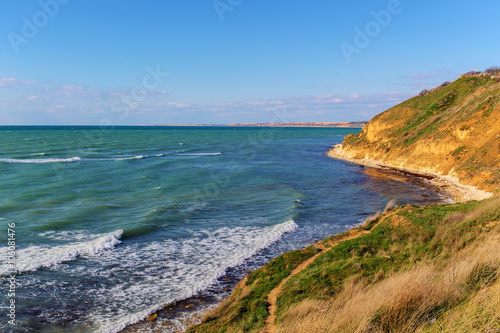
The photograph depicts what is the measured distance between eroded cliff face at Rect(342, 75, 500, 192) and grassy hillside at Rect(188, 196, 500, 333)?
16.7m

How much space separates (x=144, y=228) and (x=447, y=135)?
34847 millimetres

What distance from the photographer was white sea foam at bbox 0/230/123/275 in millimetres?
13852

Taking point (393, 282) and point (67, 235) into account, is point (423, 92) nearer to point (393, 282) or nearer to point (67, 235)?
point (393, 282)

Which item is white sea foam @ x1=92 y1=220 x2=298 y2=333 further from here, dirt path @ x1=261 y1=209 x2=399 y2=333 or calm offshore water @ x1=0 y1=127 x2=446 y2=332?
dirt path @ x1=261 y1=209 x2=399 y2=333

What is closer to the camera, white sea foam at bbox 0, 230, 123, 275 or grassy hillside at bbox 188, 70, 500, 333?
grassy hillside at bbox 188, 70, 500, 333

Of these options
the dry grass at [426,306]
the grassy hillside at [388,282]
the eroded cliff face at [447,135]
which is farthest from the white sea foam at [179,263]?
the eroded cliff face at [447,135]

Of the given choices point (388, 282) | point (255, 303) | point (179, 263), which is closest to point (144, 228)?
point (179, 263)

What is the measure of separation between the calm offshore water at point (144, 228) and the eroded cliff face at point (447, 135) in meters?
6.60

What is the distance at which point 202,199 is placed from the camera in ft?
86.1

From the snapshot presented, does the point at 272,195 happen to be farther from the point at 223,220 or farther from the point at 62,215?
the point at 62,215

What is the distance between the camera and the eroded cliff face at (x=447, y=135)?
30.3 meters

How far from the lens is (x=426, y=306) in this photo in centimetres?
612

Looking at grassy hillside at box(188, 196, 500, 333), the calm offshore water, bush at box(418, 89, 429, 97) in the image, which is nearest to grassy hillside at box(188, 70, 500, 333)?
grassy hillside at box(188, 196, 500, 333)

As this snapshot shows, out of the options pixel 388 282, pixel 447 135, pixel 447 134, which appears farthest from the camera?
pixel 447 134
